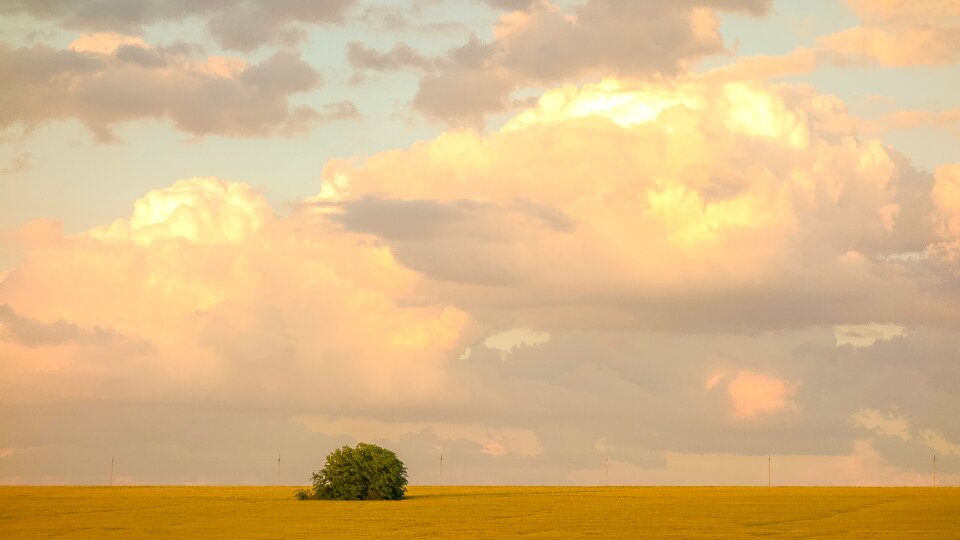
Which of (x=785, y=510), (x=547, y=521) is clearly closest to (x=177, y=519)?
(x=547, y=521)

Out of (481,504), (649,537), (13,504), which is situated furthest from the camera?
(13,504)

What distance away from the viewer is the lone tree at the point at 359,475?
153375 millimetres

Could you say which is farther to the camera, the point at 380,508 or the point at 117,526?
the point at 380,508

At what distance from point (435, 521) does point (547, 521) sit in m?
9.92

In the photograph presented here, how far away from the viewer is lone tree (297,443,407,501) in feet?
503

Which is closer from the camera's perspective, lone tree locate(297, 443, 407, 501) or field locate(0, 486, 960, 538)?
field locate(0, 486, 960, 538)

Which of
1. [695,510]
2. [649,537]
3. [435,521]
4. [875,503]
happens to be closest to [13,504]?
[435,521]

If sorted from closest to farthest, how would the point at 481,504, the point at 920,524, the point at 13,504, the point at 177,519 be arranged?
1. the point at 920,524
2. the point at 177,519
3. the point at 481,504
4. the point at 13,504

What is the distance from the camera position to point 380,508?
129000 millimetres

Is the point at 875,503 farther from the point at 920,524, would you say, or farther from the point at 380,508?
the point at 380,508

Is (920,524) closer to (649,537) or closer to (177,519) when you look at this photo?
(649,537)

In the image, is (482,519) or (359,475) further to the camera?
(359,475)

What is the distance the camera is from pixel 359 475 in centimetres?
15362

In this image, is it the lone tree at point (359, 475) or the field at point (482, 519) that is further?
the lone tree at point (359, 475)
